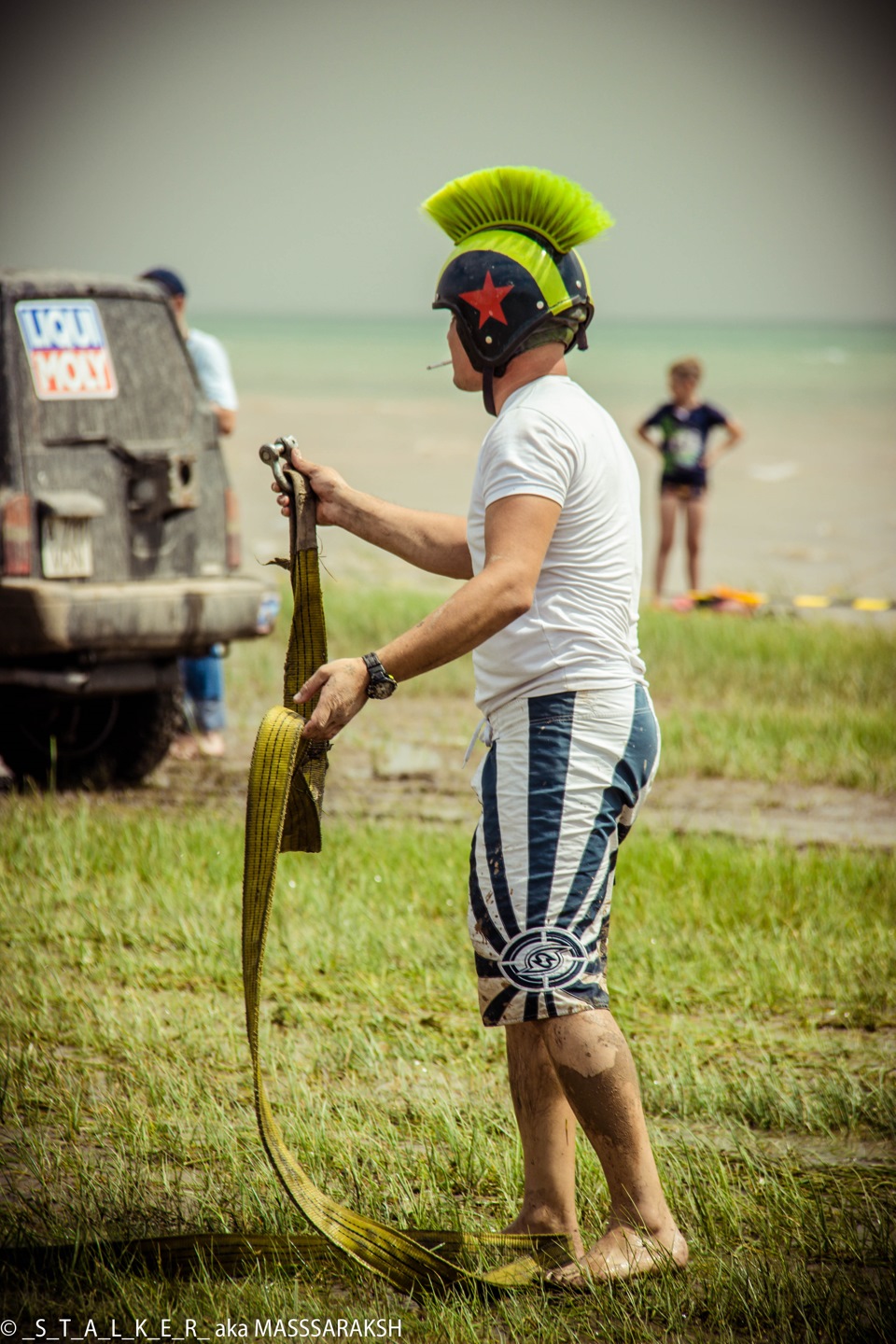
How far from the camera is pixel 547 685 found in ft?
9.90

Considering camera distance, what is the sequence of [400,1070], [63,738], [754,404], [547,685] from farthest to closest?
[754,404], [63,738], [400,1070], [547,685]

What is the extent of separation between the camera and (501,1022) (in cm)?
296

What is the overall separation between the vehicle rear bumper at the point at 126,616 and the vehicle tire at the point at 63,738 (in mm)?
512

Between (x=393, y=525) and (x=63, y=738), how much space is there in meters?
4.36

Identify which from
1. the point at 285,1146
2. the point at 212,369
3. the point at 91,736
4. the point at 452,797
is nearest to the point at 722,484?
the point at 212,369

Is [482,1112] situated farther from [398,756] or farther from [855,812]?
[398,756]

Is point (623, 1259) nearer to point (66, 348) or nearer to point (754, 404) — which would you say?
point (66, 348)

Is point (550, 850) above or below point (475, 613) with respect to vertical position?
below

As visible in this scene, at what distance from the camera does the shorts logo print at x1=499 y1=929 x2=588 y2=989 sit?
2.90 m

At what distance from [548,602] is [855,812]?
14.6 feet

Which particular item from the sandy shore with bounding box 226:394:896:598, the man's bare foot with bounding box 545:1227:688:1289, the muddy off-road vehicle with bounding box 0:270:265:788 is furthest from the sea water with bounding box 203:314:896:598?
the man's bare foot with bounding box 545:1227:688:1289

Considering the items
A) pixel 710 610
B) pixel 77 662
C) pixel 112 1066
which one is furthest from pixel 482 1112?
pixel 710 610

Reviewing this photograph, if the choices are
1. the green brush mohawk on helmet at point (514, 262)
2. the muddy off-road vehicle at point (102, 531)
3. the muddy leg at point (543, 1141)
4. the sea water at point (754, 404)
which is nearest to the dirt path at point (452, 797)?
the muddy off-road vehicle at point (102, 531)

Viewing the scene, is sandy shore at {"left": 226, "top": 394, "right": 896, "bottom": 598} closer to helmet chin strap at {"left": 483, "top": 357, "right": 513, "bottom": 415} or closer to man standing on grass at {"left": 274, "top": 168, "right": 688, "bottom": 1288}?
helmet chin strap at {"left": 483, "top": 357, "right": 513, "bottom": 415}
